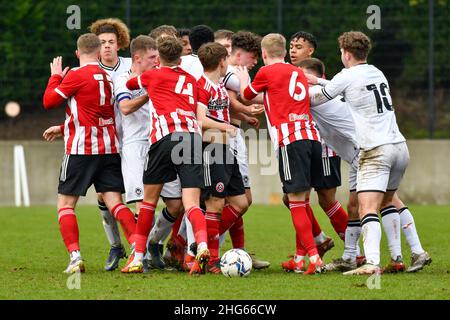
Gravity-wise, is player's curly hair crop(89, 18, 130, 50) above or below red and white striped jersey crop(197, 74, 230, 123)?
above

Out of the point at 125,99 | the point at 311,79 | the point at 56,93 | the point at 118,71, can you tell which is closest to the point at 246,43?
the point at 311,79

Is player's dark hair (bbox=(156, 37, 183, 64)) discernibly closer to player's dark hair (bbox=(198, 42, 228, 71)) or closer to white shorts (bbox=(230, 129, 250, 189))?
player's dark hair (bbox=(198, 42, 228, 71))

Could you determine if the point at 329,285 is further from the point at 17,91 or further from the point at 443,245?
the point at 17,91

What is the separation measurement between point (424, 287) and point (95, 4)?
41.9ft

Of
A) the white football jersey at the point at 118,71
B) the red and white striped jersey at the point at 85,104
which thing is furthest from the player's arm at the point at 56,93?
the white football jersey at the point at 118,71

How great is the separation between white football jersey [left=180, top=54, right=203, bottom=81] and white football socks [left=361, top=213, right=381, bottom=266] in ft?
6.84

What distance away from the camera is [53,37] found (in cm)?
1934

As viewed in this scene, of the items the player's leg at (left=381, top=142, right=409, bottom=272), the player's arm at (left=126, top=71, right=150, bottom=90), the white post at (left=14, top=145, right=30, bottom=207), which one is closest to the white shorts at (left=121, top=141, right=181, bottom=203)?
the player's arm at (left=126, top=71, right=150, bottom=90)

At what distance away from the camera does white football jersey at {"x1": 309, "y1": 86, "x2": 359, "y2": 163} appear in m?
9.69

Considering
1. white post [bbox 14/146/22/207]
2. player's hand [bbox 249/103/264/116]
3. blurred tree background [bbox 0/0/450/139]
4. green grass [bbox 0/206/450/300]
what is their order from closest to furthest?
green grass [bbox 0/206/450/300] → player's hand [bbox 249/103/264/116] → white post [bbox 14/146/22/207] → blurred tree background [bbox 0/0/450/139]

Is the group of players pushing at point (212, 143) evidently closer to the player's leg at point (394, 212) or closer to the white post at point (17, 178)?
the player's leg at point (394, 212)

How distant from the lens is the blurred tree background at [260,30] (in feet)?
62.7

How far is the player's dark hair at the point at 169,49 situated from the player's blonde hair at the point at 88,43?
27.1 inches
